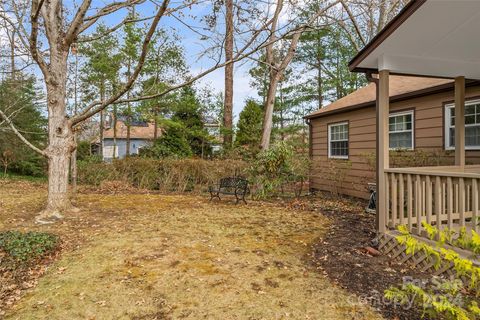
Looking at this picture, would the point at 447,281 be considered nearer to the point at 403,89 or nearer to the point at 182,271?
the point at 182,271

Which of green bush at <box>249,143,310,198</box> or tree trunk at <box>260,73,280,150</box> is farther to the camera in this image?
tree trunk at <box>260,73,280,150</box>

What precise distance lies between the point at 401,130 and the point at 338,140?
2344mm

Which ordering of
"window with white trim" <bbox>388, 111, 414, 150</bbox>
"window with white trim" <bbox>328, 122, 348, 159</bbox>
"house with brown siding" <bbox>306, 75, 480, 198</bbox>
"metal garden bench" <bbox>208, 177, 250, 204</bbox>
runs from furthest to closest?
"window with white trim" <bbox>328, 122, 348, 159</bbox>, "metal garden bench" <bbox>208, 177, 250, 204</bbox>, "window with white trim" <bbox>388, 111, 414, 150</bbox>, "house with brown siding" <bbox>306, 75, 480, 198</bbox>

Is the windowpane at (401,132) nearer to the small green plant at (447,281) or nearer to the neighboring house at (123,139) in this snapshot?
the small green plant at (447,281)

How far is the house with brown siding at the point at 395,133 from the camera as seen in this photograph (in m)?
6.70

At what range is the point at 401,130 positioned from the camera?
816 centimetres

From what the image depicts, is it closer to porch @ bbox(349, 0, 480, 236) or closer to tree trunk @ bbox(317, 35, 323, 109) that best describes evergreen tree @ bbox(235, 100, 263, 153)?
tree trunk @ bbox(317, 35, 323, 109)

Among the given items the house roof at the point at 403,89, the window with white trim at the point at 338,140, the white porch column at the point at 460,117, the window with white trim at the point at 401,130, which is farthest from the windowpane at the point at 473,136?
the window with white trim at the point at 338,140

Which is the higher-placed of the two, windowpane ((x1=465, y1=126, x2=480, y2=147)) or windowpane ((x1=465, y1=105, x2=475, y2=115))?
windowpane ((x1=465, y1=105, x2=475, y2=115))

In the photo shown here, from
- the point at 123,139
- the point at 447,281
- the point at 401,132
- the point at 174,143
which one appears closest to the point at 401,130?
the point at 401,132

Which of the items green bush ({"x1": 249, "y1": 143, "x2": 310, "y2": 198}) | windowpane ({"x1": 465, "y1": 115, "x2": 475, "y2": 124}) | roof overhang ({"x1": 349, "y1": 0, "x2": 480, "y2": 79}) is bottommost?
green bush ({"x1": 249, "y1": 143, "x2": 310, "y2": 198})

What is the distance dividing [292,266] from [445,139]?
5.11m

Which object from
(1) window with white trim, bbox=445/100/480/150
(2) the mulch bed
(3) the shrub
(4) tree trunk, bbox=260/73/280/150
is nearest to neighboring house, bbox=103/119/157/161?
(3) the shrub

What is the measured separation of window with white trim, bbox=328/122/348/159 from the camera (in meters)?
9.98
